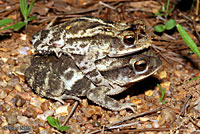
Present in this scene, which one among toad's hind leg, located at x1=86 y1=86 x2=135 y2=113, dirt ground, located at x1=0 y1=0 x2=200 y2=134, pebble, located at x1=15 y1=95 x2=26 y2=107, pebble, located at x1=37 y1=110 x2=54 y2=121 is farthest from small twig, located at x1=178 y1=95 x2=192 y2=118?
pebble, located at x1=15 y1=95 x2=26 y2=107

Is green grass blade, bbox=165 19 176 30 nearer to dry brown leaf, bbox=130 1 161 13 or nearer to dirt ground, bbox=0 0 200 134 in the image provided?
dirt ground, bbox=0 0 200 134

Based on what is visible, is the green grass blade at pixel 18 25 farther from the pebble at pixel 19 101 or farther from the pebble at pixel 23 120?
the pebble at pixel 23 120

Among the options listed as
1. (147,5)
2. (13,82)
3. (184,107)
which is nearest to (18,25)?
(13,82)

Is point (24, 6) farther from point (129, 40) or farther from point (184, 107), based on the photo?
point (184, 107)

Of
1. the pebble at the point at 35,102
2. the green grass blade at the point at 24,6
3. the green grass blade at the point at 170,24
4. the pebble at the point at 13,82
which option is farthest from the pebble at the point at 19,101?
the green grass blade at the point at 170,24

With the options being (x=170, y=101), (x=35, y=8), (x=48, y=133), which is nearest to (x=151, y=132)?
(x=170, y=101)

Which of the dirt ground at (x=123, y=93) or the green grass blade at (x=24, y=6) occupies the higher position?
the green grass blade at (x=24, y=6)
